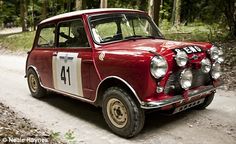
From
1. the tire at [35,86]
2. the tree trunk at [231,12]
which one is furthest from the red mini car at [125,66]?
the tree trunk at [231,12]

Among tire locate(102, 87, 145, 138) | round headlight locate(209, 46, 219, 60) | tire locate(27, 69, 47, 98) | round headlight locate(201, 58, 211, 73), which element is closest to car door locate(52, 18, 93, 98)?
tire locate(102, 87, 145, 138)

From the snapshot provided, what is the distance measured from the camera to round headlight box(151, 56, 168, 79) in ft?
15.0

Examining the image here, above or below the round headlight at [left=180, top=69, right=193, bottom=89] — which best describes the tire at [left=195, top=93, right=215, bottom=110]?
below

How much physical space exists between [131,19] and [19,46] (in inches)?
599

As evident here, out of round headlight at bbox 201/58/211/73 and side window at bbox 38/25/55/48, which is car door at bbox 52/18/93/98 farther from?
round headlight at bbox 201/58/211/73

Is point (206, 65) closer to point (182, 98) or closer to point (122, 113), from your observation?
point (182, 98)

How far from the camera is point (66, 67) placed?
607cm

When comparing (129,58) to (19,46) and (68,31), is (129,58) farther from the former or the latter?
(19,46)

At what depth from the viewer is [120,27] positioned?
235 inches

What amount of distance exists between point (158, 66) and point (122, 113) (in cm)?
98

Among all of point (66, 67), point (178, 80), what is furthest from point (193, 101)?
point (66, 67)

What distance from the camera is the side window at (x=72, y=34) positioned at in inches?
231

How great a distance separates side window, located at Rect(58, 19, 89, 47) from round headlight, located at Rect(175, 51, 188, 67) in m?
1.71

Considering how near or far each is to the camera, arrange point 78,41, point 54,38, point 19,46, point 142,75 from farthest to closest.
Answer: point 19,46 → point 54,38 → point 78,41 → point 142,75
